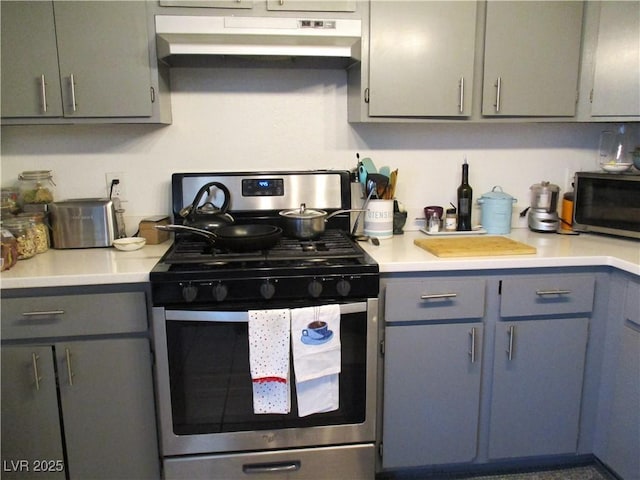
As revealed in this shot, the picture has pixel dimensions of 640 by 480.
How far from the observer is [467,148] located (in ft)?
7.88

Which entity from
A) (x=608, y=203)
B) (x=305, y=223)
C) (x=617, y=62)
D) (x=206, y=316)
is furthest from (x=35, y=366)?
(x=617, y=62)

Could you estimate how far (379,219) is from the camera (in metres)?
2.13

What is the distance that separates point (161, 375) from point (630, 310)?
1723mm

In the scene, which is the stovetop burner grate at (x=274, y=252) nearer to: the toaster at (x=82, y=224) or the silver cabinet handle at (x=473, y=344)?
the toaster at (x=82, y=224)

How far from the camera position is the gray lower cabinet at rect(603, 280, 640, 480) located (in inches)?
69.2

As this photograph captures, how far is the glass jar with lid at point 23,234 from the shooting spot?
5.99 feet

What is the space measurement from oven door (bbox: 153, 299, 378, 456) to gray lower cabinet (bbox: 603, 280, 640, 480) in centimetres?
95

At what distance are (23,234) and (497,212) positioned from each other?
2.05m

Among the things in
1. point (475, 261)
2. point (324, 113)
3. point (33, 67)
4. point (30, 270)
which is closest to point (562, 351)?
point (475, 261)

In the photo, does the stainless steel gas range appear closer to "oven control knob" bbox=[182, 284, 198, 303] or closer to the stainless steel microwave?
"oven control knob" bbox=[182, 284, 198, 303]

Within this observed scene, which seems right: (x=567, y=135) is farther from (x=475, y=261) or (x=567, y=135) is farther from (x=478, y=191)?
(x=475, y=261)

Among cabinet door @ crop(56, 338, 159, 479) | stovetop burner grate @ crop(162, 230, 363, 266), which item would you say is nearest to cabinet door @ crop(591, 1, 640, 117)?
stovetop burner grate @ crop(162, 230, 363, 266)

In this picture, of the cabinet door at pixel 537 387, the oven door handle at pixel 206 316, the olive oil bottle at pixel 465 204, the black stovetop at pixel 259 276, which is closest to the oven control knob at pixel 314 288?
the black stovetop at pixel 259 276

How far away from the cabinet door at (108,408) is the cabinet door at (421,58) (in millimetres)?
1381
